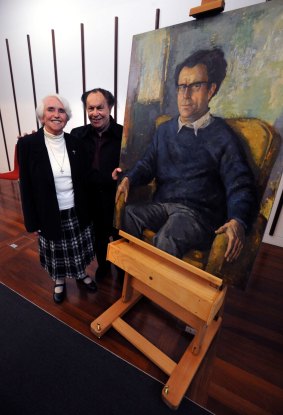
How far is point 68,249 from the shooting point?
4.69ft

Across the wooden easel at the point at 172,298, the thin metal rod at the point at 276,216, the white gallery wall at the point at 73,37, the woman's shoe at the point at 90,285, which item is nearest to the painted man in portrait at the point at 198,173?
the wooden easel at the point at 172,298

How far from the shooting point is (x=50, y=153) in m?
1.21

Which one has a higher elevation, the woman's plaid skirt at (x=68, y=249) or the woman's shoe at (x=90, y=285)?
the woman's plaid skirt at (x=68, y=249)

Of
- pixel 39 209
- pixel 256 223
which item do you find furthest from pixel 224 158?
pixel 39 209

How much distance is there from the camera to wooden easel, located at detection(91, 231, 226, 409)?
89 cm

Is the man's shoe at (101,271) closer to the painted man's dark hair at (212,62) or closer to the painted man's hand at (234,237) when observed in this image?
the painted man's hand at (234,237)

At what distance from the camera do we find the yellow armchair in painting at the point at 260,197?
0.69 meters

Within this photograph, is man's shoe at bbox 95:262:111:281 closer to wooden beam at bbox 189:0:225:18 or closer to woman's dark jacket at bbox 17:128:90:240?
woman's dark jacket at bbox 17:128:90:240

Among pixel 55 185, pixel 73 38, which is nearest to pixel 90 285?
pixel 55 185

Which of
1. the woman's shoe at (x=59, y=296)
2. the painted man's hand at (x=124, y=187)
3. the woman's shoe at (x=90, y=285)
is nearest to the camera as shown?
the painted man's hand at (x=124, y=187)

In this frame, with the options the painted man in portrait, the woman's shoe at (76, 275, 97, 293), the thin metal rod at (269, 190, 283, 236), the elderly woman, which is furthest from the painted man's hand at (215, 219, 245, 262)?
the thin metal rod at (269, 190, 283, 236)

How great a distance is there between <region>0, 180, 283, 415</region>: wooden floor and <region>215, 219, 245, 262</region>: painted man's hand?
2.50 ft

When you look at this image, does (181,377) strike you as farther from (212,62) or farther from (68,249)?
(212,62)

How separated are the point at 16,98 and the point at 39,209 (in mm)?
2574
